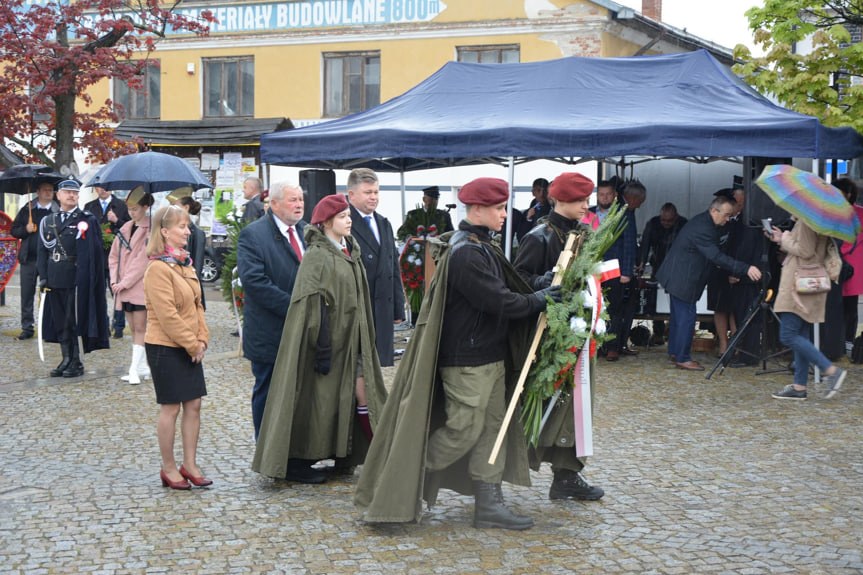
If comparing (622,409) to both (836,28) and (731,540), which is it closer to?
(731,540)

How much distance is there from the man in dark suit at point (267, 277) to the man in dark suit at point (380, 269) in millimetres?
1176

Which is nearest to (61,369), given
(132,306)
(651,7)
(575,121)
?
(132,306)

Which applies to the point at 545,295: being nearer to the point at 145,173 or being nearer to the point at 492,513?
the point at 492,513

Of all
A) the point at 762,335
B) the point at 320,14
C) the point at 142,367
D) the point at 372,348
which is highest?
the point at 320,14

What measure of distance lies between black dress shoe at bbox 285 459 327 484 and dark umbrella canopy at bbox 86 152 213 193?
5.63 m

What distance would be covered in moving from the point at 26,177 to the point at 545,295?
9509 mm

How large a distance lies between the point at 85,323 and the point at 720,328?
6.79m

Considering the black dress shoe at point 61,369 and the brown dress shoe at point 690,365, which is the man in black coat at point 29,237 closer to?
the black dress shoe at point 61,369

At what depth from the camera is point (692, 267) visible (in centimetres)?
1059

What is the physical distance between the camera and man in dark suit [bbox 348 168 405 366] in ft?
25.7

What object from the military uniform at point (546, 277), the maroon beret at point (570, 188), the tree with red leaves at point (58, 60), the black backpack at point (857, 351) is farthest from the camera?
the tree with red leaves at point (58, 60)

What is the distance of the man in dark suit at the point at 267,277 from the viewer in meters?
6.40

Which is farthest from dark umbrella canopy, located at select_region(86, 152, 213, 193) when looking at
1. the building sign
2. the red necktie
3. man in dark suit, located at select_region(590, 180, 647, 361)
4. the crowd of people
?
the building sign

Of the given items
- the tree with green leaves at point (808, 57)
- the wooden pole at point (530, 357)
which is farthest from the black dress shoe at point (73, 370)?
the tree with green leaves at point (808, 57)
